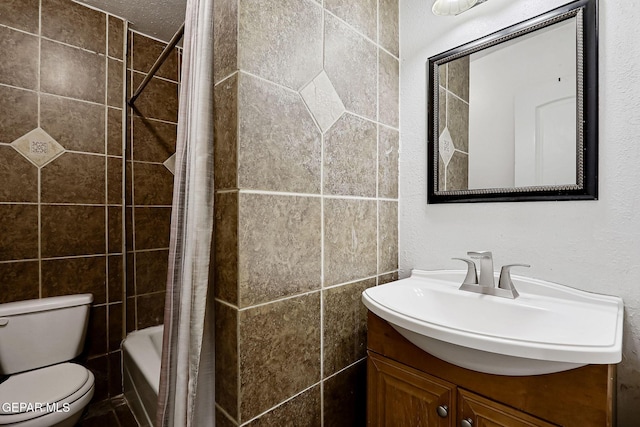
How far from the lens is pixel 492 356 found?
643 mm

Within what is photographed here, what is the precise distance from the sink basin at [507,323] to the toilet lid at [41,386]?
1482mm

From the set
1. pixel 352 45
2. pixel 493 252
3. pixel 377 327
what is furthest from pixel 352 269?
pixel 352 45

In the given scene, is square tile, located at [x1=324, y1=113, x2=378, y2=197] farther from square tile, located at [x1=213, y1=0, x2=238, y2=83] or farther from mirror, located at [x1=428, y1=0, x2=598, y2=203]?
square tile, located at [x1=213, y1=0, x2=238, y2=83]

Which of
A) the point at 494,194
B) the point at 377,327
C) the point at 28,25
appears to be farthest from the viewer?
the point at 28,25

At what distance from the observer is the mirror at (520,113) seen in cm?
90

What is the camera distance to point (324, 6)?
1.01 meters

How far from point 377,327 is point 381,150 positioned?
2.38 feet

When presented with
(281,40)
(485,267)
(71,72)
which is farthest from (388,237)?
(71,72)

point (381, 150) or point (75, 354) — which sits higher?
point (381, 150)

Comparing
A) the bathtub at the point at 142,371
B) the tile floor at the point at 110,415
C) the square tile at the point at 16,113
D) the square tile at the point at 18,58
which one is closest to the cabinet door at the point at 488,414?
the bathtub at the point at 142,371

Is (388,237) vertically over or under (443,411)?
over

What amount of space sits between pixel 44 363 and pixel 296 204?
5.74 feet

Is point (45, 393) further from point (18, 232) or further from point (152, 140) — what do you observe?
point (152, 140)

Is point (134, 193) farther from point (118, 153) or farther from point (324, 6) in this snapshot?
point (324, 6)
